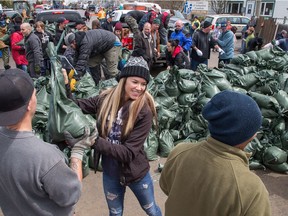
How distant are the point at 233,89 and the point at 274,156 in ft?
3.94

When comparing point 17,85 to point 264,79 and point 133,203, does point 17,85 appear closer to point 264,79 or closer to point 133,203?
point 133,203

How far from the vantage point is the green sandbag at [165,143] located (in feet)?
13.5

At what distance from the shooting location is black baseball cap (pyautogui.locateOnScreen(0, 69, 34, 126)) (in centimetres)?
123

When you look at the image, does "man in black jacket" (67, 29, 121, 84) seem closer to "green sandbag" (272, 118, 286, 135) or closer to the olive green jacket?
"green sandbag" (272, 118, 286, 135)

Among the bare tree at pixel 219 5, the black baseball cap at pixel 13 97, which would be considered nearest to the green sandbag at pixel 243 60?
the black baseball cap at pixel 13 97

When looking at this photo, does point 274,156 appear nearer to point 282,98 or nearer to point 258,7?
point 282,98

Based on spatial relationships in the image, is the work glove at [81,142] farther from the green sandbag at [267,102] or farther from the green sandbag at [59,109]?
the green sandbag at [267,102]

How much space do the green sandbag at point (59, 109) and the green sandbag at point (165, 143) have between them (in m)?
2.08

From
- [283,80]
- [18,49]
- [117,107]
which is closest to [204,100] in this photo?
[283,80]

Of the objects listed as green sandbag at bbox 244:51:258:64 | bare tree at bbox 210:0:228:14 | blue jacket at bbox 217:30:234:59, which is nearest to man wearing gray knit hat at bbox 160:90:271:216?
green sandbag at bbox 244:51:258:64

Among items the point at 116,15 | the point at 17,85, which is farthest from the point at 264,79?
the point at 116,15

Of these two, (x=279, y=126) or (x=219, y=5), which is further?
(x=219, y=5)

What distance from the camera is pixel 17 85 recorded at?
1.25 metres

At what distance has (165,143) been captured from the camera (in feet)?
13.5
